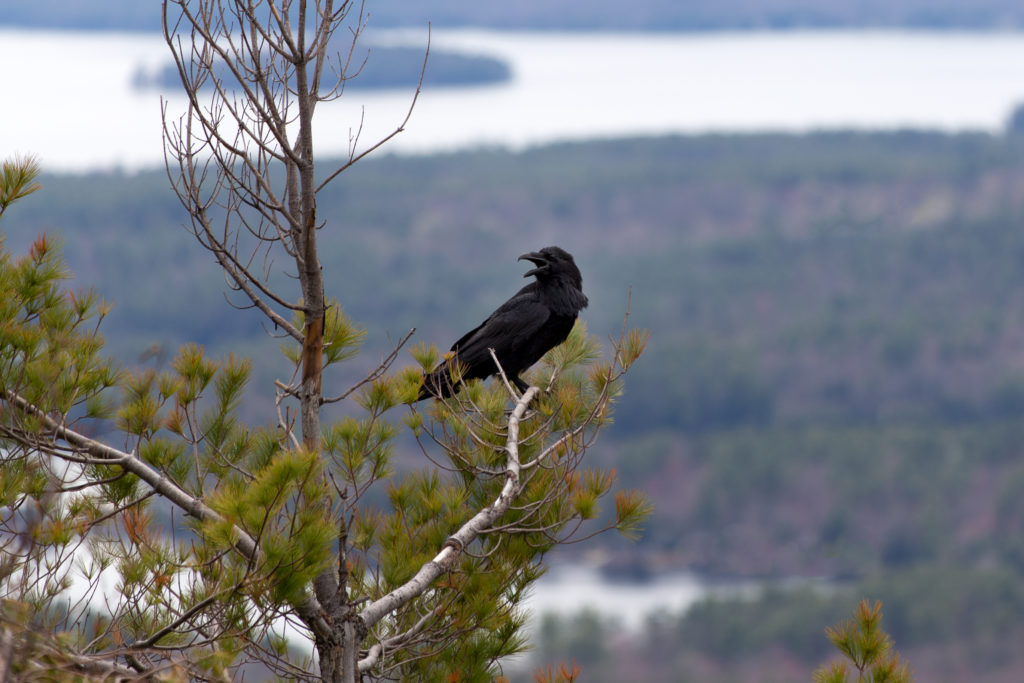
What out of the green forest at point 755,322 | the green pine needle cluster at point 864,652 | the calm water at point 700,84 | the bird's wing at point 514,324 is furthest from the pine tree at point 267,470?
the calm water at point 700,84

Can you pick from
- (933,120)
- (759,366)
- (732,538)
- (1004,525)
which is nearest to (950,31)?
(933,120)

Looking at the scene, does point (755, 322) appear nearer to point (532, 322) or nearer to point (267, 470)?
point (532, 322)

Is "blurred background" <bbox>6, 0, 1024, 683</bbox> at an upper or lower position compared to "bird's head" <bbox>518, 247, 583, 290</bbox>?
upper

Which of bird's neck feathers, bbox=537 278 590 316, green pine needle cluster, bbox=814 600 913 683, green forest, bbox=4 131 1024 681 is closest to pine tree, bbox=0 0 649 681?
green pine needle cluster, bbox=814 600 913 683

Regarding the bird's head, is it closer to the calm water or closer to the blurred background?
the blurred background

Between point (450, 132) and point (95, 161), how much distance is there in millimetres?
→ 36119

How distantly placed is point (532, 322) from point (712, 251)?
98.1m

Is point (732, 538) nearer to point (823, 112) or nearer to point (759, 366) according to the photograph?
point (759, 366)

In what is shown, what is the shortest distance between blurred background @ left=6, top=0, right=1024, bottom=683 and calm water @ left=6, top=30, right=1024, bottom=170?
0.43m

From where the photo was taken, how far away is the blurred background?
63.5 m

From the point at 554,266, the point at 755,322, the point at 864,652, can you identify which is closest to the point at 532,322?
the point at 554,266

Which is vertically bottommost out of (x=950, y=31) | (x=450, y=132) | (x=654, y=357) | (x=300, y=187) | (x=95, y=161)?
(x=300, y=187)

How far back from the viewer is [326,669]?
16.9ft

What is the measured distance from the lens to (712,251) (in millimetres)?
104562
